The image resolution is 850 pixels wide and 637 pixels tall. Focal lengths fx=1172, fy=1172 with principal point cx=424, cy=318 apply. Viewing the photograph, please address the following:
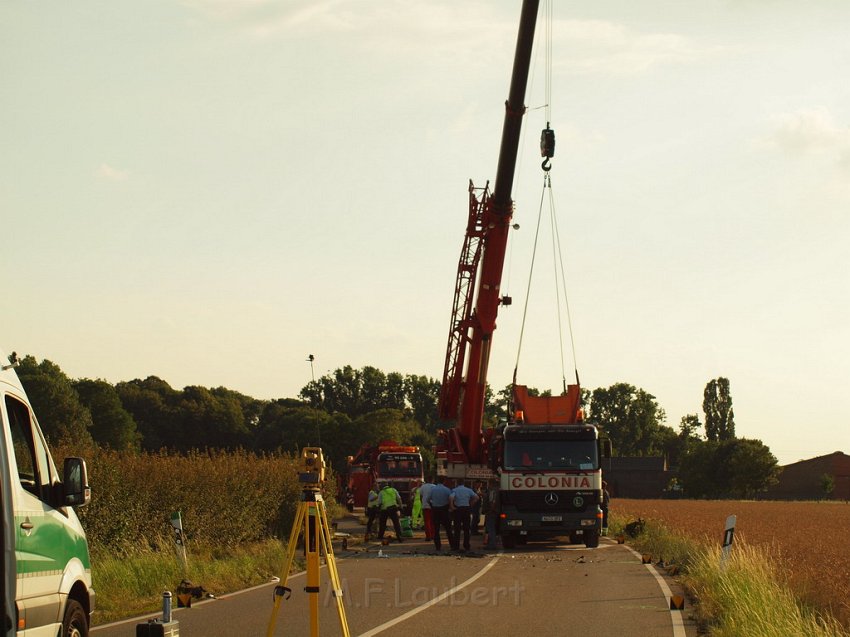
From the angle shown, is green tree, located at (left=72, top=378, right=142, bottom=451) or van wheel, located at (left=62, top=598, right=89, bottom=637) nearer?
A: van wheel, located at (left=62, top=598, right=89, bottom=637)

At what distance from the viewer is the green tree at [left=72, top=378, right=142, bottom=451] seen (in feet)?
318

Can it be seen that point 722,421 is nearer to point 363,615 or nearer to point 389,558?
point 389,558

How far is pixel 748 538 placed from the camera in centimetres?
3072

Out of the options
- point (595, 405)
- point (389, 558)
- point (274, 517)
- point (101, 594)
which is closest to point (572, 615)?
point (101, 594)

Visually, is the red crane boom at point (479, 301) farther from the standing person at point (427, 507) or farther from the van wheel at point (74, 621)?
the van wheel at point (74, 621)

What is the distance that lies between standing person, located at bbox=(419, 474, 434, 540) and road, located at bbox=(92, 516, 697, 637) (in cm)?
341

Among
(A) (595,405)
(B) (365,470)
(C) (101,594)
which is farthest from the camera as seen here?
(A) (595,405)

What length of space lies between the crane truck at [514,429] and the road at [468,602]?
3.18 meters

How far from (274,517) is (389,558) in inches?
165

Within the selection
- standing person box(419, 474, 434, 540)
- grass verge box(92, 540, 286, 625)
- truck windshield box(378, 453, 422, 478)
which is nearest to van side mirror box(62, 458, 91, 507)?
grass verge box(92, 540, 286, 625)

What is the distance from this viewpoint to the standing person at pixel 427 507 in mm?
28766

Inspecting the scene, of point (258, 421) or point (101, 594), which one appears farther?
point (258, 421)

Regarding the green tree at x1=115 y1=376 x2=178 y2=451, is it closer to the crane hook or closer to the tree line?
the tree line

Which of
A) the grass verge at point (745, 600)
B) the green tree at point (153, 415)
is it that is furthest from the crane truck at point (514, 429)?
the green tree at point (153, 415)
